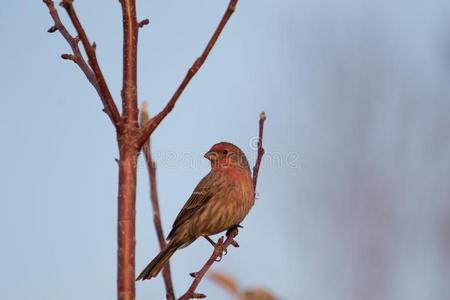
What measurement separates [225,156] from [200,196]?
0.70 meters

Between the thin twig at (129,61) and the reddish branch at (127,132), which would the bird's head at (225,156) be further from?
the reddish branch at (127,132)

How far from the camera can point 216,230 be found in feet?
25.0

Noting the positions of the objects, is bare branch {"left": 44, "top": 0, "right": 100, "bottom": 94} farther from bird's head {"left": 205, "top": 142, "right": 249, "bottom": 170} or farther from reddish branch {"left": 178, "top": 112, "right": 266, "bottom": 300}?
bird's head {"left": 205, "top": 142, "right": 249, "bottom": 170}

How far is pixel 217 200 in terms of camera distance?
7820mm

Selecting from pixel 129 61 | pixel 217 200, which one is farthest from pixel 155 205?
pixel 217 200

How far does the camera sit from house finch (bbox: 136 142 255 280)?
7.54 meters

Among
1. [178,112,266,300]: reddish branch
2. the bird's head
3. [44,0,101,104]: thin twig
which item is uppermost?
the bird's head

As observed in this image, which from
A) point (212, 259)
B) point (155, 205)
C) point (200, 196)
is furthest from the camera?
point (200, 196)

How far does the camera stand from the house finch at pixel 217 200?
7543 mm

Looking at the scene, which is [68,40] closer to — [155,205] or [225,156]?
[155,205]

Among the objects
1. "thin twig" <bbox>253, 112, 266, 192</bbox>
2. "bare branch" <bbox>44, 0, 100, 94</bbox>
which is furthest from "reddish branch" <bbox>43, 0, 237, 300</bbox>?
"thin twig" <bbox>253, 112, 266, 192</bbox>

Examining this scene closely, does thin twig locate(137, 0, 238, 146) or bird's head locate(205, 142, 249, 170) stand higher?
bird's head locate(205, 142, 249, 170)

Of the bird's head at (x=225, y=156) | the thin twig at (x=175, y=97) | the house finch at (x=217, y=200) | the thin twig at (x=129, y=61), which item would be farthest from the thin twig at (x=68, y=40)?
the bird's head at (x=225, y=156)

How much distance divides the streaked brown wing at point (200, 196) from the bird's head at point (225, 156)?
0.17 metres
